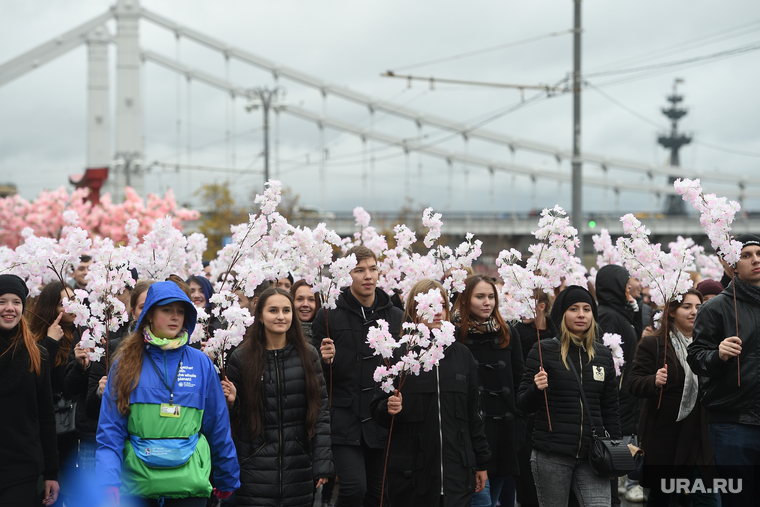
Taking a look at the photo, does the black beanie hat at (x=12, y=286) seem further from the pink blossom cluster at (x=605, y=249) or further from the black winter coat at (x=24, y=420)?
the pink blossom cluster at (x=605, y=249)

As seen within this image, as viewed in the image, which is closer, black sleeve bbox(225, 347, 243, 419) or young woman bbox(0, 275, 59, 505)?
young woman bbox(0, 275, 59, 505)

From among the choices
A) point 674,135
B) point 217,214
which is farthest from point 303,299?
point 674,135

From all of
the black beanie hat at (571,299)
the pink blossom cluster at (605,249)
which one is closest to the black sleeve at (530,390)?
the black beanie hat at (571,299)

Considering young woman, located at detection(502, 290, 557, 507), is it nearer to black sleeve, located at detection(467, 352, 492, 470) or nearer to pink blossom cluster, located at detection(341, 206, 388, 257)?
black sleeve, located at detection(467, 352, 492, 470)

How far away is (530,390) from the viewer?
5793mm

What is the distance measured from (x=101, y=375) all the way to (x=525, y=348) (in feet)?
12.2

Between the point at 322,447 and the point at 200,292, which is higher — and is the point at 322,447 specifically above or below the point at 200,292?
below

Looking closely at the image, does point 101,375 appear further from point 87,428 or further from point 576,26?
point 576,26

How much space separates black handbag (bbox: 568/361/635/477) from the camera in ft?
17.5

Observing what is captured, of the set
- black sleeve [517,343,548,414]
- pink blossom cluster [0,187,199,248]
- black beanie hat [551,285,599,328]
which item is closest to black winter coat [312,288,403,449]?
black sleeve [517,343,548,414]

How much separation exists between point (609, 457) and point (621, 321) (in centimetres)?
267

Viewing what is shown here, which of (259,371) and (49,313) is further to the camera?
(49,313)

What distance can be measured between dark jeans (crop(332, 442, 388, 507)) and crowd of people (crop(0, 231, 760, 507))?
0.04 ft

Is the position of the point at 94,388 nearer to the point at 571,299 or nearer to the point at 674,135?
the point at 571,299
